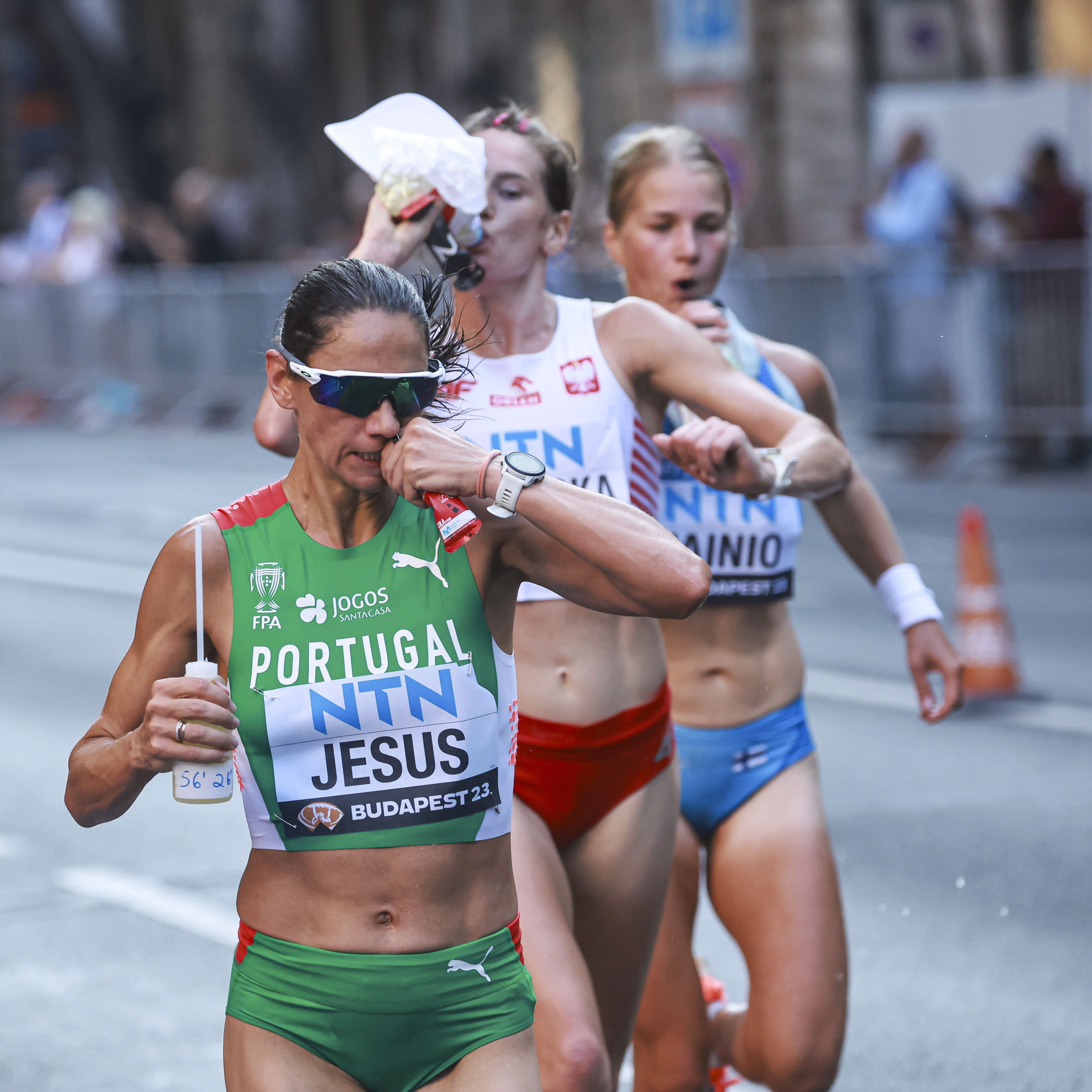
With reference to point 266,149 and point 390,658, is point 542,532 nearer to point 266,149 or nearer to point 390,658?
point 390,658

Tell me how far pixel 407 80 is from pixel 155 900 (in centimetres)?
2948

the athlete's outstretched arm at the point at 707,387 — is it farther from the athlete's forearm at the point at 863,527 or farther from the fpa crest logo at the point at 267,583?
the fpa crest logo at the point at 267,583

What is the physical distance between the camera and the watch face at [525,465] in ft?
11.1

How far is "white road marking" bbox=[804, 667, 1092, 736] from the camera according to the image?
9031 millimetres

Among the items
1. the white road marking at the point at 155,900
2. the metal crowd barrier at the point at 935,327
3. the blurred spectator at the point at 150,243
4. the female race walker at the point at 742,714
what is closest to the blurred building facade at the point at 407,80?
the blurred spectator at the point at 150,243

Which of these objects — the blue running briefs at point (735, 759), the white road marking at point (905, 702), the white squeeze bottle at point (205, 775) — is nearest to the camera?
the white squeeze bottle at point (205, 775)

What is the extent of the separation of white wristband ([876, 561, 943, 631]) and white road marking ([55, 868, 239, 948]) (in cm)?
243

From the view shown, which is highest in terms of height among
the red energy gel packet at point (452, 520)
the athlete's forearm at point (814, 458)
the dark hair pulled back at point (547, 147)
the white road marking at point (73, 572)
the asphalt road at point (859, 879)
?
the dark hair pulled back at point (547, 147)

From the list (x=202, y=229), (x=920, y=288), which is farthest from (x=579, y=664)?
(x=202, y=229)

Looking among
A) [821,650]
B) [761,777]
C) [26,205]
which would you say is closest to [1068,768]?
[821,650]

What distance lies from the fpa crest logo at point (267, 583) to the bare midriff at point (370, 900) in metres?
0.38

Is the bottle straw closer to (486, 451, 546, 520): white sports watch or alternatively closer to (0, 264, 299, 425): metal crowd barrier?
(486, 451, 546, 520): white sports watch

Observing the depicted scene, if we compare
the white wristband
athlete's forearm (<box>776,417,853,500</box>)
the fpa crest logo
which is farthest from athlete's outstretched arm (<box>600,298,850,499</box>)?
the fpa crest logo

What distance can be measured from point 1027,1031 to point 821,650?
4932 millimetres
